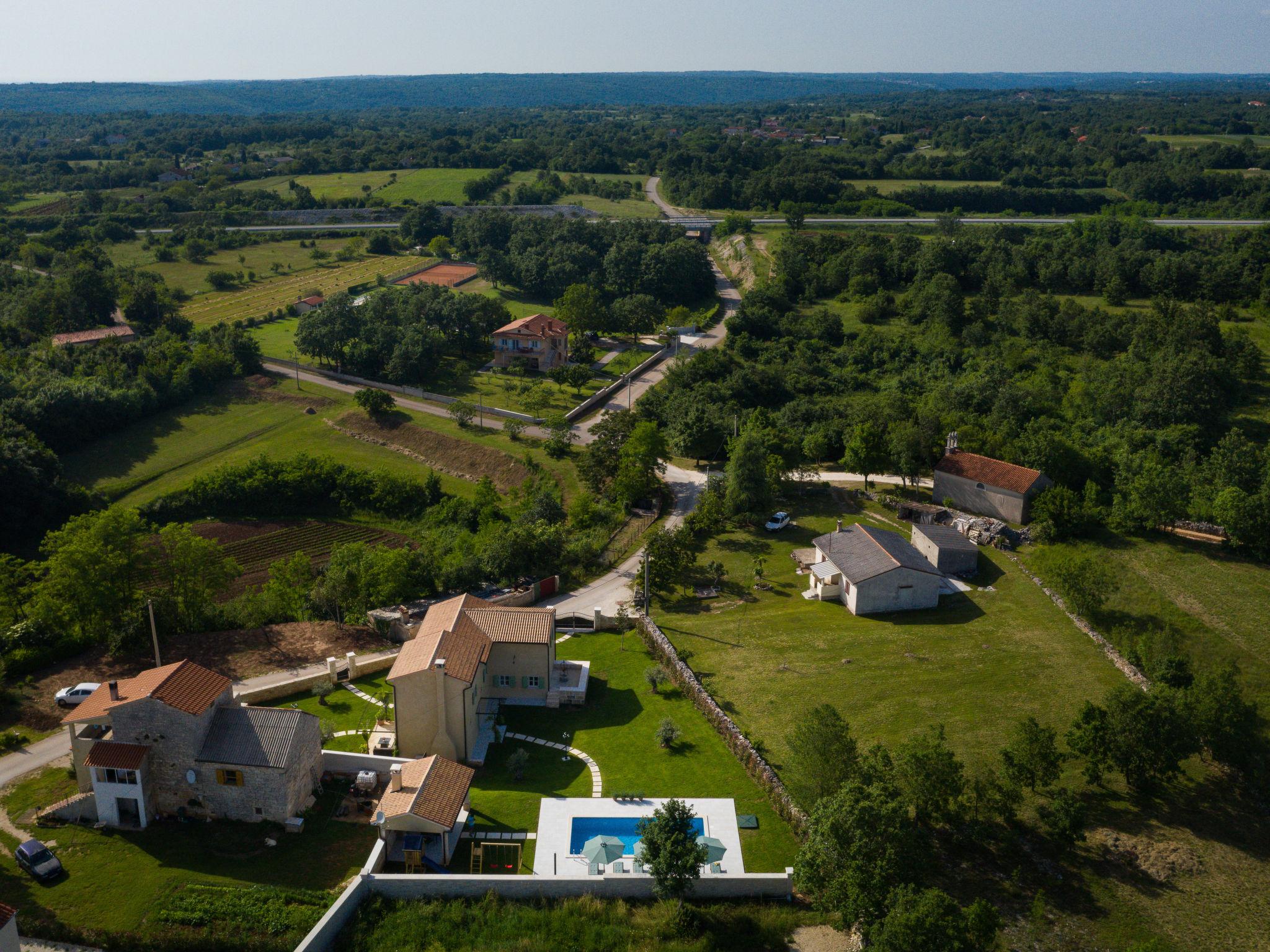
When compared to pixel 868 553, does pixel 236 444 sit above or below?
below

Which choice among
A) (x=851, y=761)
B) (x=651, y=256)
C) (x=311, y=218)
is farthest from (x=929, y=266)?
(x=311, y=218)

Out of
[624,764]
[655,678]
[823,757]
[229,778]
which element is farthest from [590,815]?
[229,778]

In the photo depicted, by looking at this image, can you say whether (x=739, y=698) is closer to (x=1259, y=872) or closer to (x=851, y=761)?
(x=851, y=761)

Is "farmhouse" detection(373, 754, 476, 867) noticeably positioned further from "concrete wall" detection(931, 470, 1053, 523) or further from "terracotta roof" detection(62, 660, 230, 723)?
"concrete wall" detection(931, 470, 1053, 523)

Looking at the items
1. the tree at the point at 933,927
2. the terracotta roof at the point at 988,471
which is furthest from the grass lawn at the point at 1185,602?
the tree at the point at 933,927

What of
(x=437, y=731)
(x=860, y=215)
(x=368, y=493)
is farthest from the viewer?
(x=860, y=215)

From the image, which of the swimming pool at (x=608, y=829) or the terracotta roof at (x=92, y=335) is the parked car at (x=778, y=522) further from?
the terracotta roof at (x=92, y=335)

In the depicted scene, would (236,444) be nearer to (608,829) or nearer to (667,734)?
(667,734)
